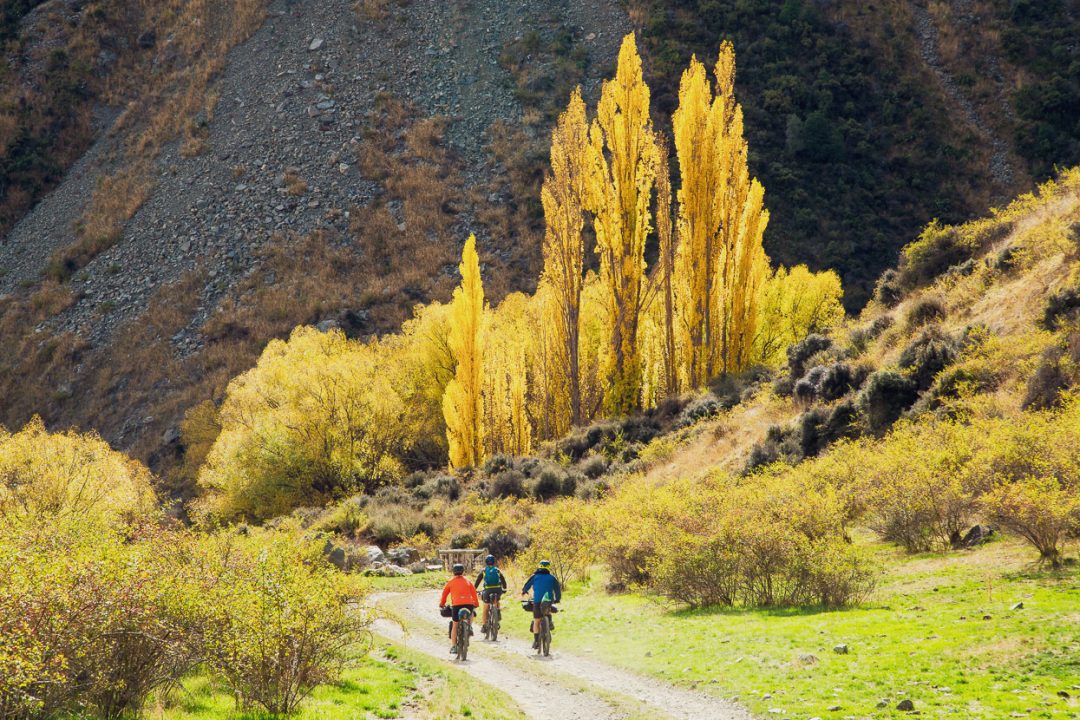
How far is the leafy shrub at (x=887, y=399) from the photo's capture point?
64.2 ft

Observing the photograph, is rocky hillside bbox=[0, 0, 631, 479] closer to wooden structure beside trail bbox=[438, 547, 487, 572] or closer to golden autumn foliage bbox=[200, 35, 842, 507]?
golden autumn foliage bbox=[200, 35, 842, 507]

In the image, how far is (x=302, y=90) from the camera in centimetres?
7075

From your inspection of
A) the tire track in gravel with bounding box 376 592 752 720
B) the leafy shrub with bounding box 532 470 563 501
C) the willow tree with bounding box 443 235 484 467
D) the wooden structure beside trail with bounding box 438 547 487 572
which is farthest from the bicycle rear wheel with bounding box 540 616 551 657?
the willow tree with bounding box 443 235 484 467

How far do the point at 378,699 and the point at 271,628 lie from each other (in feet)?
6.53

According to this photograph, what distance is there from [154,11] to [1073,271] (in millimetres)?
90000

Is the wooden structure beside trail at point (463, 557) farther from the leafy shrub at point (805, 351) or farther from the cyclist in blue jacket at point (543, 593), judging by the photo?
the leafy shrub at point (805, 351)

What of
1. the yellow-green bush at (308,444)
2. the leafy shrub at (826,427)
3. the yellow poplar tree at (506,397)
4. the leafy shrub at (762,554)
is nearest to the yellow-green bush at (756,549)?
the leafy shrub at (762,554)

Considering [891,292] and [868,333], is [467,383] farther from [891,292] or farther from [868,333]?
[891,292]

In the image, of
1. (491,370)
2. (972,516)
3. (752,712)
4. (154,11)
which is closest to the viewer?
(752,712)

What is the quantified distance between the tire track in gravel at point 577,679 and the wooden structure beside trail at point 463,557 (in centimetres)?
767

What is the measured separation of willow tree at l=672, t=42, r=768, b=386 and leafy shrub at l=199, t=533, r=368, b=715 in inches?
918

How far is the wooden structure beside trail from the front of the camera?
2417cm

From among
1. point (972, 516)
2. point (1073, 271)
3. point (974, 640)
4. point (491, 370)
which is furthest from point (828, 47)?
point (974, 640)

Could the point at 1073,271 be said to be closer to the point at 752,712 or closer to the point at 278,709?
the point at 752,712
